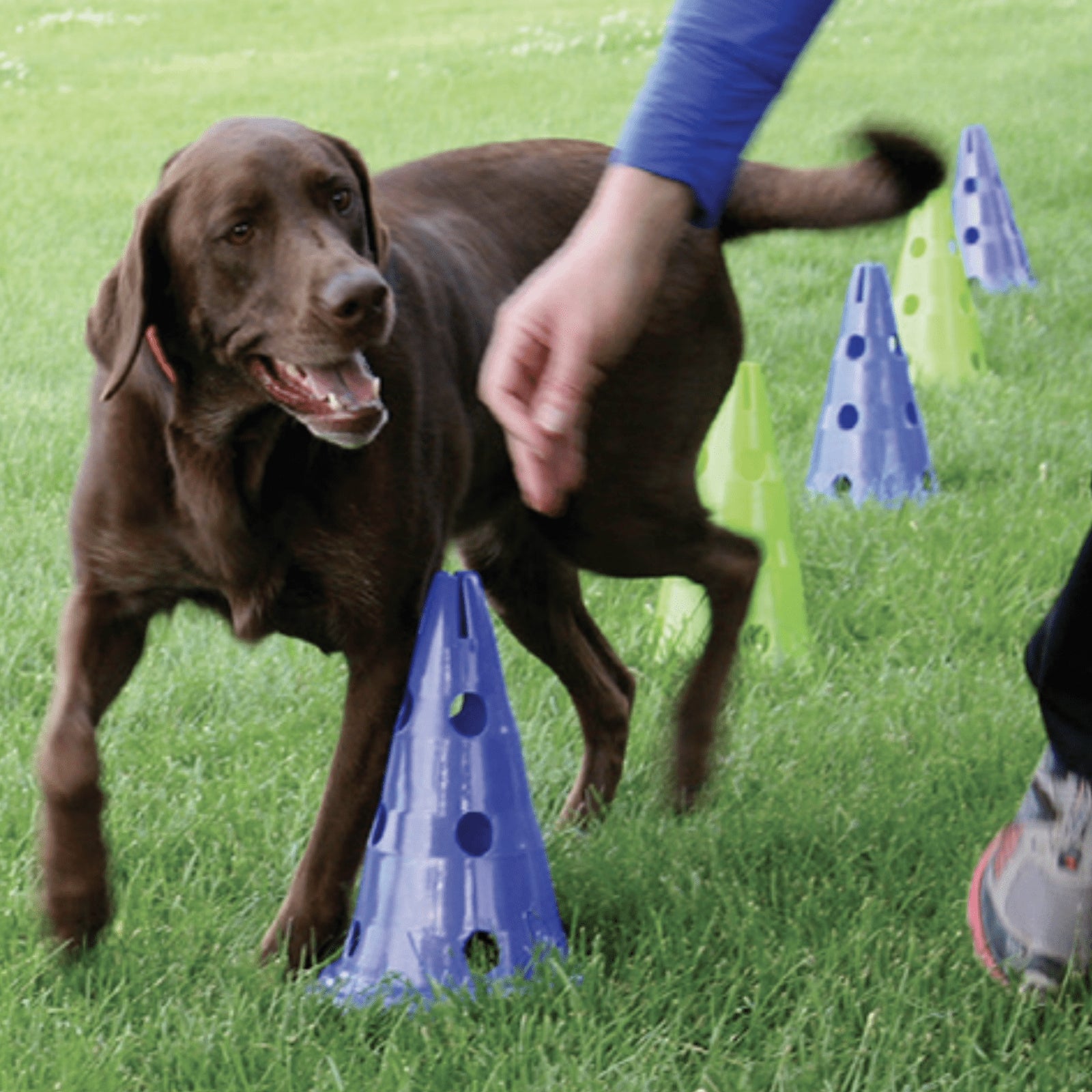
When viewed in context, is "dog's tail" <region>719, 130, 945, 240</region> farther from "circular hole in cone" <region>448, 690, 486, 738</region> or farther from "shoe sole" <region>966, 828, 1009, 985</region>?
"shoe sole" <region>966, 828, 1009, 985</region>

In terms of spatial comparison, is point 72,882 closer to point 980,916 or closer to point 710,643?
point 710,643

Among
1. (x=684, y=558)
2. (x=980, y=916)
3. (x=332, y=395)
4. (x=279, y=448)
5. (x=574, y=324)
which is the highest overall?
(x=574, y=324)

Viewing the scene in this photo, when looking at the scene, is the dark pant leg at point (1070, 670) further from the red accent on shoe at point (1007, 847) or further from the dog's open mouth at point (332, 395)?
the dog's open mouth at point (332, 395)

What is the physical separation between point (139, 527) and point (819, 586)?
222 centimetres

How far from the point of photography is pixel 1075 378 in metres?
6.29

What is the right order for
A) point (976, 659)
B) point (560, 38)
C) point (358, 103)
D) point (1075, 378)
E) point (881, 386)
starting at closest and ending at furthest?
point (976, 659)
point (881, 386)
point (1075, 378)
point (358, 103)
point (560, 38)

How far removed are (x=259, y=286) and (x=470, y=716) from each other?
2.54 feet

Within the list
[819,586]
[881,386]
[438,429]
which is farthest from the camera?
[881,386]

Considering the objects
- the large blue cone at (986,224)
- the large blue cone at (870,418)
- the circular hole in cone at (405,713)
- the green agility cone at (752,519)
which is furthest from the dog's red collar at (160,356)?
the large blue cone at (986,224)

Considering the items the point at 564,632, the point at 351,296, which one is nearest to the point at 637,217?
the point at 351,296

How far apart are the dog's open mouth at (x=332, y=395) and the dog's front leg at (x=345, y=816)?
1.35 ft

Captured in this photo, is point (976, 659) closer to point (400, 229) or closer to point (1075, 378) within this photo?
point (400, 229)

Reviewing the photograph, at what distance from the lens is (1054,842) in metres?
2.68

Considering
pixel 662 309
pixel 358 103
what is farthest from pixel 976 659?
pixel 358 103
